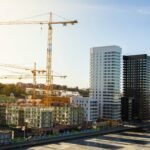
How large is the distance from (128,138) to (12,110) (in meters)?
25.8

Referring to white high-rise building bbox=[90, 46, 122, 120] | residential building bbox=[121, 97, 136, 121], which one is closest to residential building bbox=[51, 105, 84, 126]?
white high-rise building bbox=[90, 46, 122, 120]

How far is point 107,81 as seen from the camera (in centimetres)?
11294

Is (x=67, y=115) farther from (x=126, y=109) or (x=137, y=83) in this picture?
(x=137, y=83)

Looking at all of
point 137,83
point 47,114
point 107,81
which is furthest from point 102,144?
point 137,83

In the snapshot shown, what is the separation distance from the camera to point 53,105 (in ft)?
295

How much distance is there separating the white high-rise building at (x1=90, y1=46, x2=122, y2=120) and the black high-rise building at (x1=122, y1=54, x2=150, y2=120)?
9819 mm

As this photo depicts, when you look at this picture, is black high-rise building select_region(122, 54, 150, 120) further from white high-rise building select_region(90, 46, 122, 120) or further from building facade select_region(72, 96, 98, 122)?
building facade select_region(72, 96, 98, 122)

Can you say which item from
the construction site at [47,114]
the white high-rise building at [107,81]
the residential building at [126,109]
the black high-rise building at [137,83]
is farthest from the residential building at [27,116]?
the black high-rise building at [137,83]

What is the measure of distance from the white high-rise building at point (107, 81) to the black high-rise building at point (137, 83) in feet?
32.2

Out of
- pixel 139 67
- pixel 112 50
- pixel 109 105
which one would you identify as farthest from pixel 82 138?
pixel 139 67

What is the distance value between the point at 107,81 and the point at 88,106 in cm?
1592

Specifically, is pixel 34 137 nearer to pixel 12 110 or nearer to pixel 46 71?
pixel 12 110

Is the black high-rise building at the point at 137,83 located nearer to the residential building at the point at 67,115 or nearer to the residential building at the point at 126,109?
the residential building at the point at 126,109

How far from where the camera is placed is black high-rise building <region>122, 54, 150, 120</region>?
121 meters
